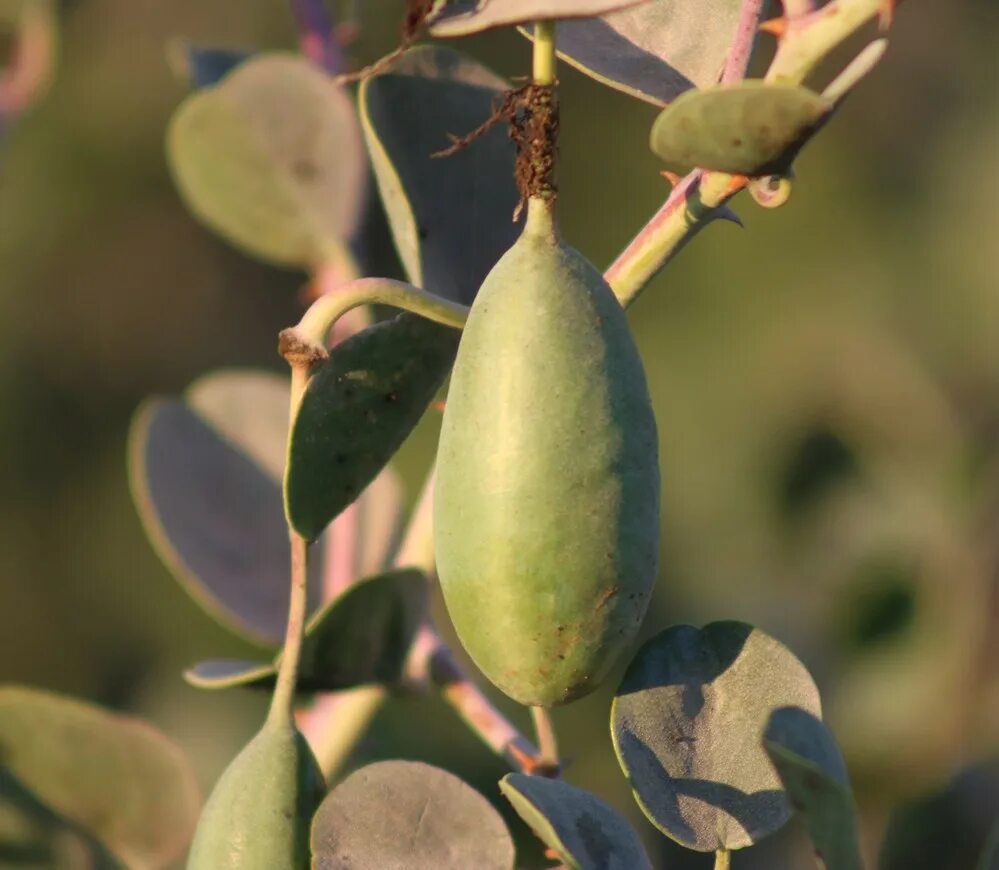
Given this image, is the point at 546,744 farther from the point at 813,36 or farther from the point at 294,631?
the point at 813,36

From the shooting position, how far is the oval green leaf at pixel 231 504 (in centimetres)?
113

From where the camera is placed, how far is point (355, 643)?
2.66 ft

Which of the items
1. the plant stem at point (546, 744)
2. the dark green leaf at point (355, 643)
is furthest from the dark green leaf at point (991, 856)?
the dark green leaf at point (355, 643)

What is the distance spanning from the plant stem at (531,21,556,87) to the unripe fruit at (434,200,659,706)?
5 cm

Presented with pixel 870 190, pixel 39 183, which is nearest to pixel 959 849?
pixel 870 190

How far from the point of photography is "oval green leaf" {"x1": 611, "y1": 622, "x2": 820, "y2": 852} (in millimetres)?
688

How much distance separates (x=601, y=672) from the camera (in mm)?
625

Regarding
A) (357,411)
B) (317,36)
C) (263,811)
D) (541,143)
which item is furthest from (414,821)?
(317,36)

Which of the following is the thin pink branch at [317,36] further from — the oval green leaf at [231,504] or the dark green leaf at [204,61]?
the oval green leaf at [231,504]

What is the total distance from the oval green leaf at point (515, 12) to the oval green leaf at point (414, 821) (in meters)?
0.31

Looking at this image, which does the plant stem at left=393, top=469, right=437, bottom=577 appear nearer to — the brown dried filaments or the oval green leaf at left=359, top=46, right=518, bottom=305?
the oval green leaf at left=359, top=46, right=518, bottom=305

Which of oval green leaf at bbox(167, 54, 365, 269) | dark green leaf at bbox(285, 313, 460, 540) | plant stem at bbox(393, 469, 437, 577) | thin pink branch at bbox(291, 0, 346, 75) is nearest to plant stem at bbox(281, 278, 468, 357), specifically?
dark green leaf at bbox(285, 313, 460, 540)

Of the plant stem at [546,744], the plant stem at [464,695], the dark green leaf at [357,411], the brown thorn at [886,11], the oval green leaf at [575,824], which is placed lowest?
the plant stem at [464,695]

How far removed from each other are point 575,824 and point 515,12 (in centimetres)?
32
